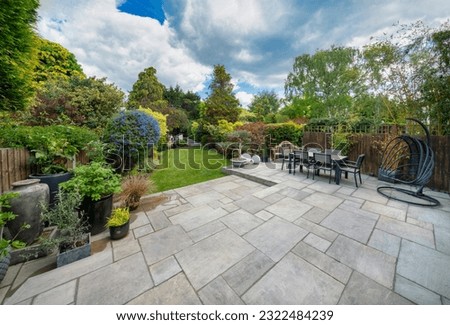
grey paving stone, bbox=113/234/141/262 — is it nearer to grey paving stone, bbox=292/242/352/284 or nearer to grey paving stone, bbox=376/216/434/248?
grey paving stone, bbox=292/242/352/284

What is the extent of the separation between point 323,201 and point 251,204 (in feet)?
4.97

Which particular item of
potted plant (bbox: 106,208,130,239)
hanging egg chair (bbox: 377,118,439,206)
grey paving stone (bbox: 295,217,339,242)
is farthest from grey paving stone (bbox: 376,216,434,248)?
potted plant (bbox: 106,208,130,239)

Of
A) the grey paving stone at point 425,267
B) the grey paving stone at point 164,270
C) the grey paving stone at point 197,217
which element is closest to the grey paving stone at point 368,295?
the grey paving stone at point 425,267

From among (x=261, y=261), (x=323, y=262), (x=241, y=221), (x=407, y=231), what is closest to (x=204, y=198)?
(x=241, y=221)

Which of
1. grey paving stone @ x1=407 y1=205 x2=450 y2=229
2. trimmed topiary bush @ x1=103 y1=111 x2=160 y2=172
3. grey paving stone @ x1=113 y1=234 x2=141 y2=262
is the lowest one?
grey paving stone @ x1=113 y1=234 x2=141 y2=262

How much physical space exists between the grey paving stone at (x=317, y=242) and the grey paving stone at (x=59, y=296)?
2.54m

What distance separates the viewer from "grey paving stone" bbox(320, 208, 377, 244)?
2.32 metres

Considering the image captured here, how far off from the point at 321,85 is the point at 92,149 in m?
19.8

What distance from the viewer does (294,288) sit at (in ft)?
4.93

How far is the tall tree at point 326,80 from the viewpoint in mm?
15516

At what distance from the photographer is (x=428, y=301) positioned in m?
1.39

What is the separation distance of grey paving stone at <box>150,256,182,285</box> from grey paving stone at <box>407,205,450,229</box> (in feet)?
12.6

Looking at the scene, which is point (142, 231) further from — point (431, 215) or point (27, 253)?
point (431, 215)

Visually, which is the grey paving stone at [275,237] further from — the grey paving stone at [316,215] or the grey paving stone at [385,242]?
the grey paving stone at [385,242]
